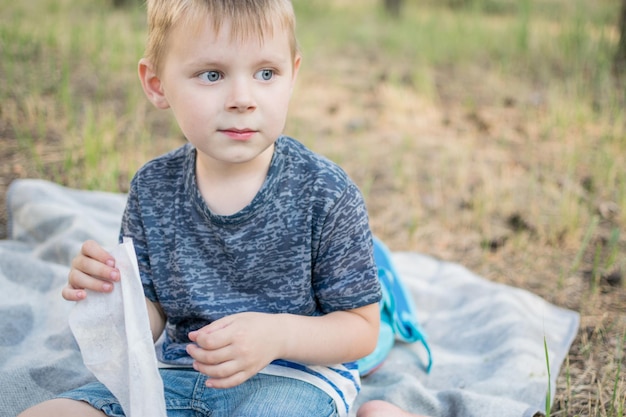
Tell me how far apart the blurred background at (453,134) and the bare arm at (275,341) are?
2.01 ft

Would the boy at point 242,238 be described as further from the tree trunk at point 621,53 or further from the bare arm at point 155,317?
the tree trunk at point 621,53

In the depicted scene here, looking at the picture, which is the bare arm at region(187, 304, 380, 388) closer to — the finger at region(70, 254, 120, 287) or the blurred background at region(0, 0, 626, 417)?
the finger at region(70, 254, 120, 287)

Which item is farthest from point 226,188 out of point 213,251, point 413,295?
point 413,295

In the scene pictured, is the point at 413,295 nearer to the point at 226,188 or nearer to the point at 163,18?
the point at 226,188

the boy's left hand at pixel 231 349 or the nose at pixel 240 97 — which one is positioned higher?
the nose at pixel 240 97

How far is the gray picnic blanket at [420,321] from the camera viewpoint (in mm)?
1660

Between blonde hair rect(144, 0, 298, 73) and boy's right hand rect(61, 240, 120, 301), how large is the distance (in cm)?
42

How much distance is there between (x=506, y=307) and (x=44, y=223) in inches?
61.4

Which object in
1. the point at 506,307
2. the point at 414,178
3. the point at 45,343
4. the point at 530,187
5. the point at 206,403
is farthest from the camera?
the point at 414,178

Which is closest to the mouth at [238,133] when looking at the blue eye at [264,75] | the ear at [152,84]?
the blue eye at [264,75]

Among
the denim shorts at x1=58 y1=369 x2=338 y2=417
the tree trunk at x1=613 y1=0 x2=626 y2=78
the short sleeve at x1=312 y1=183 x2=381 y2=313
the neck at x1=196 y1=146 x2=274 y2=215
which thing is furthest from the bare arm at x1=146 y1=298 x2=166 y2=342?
the tree trunk at x1=613 y1=0 x2=626 y2=78

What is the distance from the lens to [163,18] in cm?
129

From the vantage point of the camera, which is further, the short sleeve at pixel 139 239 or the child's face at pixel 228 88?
the short sleeve at pixel 139 239

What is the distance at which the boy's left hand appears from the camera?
115 centimetres
